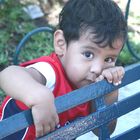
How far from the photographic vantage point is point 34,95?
5.20 ft

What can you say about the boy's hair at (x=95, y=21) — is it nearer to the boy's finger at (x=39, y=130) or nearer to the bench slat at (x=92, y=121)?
the bench slat at (x=92, y=121)

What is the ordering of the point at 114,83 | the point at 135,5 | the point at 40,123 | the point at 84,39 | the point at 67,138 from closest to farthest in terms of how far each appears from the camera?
the point at 40,123 < the point at 67,138 < the point at 114,83 < the point at 84,39 < the point at 135,5

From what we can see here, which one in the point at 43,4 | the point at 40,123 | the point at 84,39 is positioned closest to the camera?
the point at 40,123

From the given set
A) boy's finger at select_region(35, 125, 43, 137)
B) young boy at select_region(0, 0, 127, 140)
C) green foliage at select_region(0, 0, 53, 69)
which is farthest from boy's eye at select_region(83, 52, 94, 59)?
green foliage at select_region(0, 0, 53, 69)

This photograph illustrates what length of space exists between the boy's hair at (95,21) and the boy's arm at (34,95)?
14.3 inches

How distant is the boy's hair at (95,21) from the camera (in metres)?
1.92

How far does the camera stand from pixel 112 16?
1977mm

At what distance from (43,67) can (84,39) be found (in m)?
0.21

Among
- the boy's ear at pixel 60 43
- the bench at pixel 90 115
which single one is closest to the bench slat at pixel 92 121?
the bench at pixel 90 115

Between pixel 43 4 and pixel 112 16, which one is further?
pixel 43 4

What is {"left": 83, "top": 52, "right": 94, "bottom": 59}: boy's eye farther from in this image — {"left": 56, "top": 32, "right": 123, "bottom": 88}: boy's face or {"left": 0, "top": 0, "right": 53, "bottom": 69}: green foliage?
{"left": 0, "top": 0, "right": 53, "bottom": 69}: green foliage

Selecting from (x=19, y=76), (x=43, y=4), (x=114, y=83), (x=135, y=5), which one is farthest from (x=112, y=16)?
(x=135, y=5)

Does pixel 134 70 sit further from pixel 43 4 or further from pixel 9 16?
pixel 43 4

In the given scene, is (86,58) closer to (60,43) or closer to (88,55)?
(88,55)
